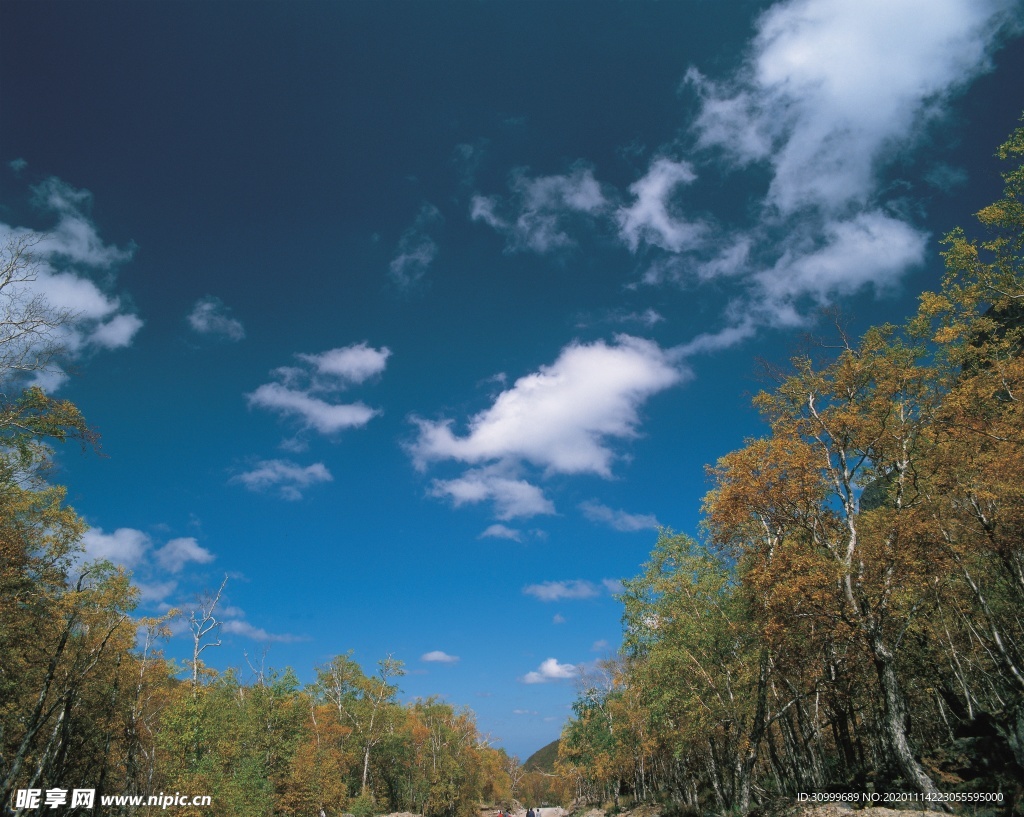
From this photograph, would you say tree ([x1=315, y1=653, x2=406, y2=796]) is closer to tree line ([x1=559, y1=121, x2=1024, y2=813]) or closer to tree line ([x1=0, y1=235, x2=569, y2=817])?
tree line ([x1=0, y1=235, x2=569, y2=817])

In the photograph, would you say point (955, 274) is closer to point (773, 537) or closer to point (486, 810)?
point (773, 537)

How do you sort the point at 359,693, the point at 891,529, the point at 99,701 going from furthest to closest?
the point at 359,693, the point at 99,701, the point at 891,529

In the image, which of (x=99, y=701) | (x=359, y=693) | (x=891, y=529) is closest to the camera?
(x=891, y=529)

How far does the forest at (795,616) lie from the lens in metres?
16.1

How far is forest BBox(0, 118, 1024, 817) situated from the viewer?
1609 centimetres

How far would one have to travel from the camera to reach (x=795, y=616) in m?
16.7

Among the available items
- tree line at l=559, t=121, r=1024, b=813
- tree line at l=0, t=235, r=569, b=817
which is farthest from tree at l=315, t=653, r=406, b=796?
tree line at l=559, t=121, r=1024, b=813

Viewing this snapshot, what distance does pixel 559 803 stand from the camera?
460 ft

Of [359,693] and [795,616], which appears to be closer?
[795,616]

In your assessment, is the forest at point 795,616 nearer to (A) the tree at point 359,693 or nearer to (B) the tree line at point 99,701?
(B) the tree line at point 99,701

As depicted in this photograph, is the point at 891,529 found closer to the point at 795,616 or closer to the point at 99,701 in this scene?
the point at 795,616

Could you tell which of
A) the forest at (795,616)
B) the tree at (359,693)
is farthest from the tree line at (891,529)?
the tree at (359,693)

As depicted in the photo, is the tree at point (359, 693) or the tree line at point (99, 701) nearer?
the tree line at point (99, 701)

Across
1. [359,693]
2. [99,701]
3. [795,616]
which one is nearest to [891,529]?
[795,616]
